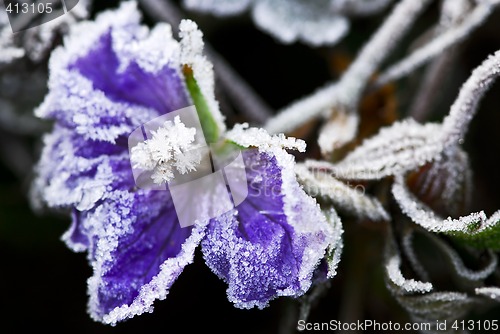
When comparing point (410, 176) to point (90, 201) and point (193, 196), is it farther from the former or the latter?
point (90, 201)

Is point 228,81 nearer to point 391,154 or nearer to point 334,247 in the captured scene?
point 391,154

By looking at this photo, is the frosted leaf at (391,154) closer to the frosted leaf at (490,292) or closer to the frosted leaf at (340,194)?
the frosted leaf at (340,194)

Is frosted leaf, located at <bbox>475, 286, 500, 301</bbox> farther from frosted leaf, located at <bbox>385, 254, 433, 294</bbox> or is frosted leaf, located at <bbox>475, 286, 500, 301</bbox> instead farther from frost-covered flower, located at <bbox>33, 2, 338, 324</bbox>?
frost-covered flower, located at <bbox>33, 2, 338, 324</bbox>

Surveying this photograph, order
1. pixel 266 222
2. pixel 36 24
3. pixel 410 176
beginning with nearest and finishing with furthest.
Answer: pixel 266 222 < pixel 410 176 < pixel 36 24

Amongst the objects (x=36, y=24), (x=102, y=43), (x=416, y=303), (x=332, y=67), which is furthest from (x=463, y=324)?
(x=36, y=24)

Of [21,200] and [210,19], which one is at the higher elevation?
[210,19]

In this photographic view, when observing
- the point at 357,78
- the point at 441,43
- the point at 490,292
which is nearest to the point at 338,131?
the point at 357,78

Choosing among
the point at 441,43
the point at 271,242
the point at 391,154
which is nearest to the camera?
the point at 271,242
